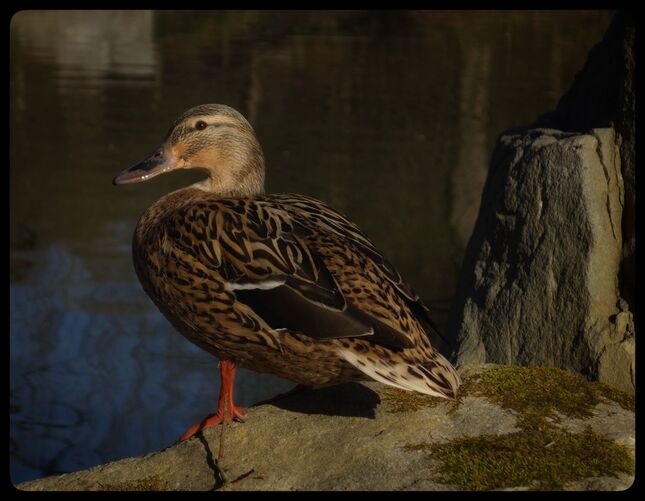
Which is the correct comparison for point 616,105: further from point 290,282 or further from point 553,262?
point 290,282

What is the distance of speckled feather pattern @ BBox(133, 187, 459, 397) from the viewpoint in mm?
4023

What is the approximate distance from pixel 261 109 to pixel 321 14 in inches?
442

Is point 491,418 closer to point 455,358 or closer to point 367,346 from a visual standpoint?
point 367,346

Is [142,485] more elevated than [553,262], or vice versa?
Result: [553,262]

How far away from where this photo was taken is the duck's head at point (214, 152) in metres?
4.91

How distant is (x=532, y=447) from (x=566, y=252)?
1.29 metres

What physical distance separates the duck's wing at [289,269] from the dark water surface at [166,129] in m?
2.93

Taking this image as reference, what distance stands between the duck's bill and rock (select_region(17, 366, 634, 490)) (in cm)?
127

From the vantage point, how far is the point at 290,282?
4047mm

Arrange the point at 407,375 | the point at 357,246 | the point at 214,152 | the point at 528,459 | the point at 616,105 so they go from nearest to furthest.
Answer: the point at 528,459, the point at 407,375, the point at 357,246, the point at 214,152, the point at 616,105

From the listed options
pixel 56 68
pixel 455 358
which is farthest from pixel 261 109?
pixel 455 358

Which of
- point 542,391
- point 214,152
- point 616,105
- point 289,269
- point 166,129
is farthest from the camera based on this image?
point 166,129

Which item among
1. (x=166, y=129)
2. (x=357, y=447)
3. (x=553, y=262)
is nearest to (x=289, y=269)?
(x=357, y=447)

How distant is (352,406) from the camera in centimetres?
445
